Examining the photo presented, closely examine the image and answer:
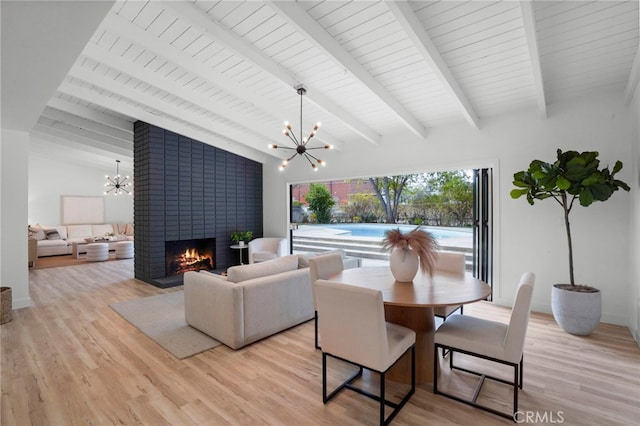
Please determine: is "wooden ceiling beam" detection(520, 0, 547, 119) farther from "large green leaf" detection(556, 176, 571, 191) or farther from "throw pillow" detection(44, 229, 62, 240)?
"throw pillow" detection(44, 229, 62, 240)

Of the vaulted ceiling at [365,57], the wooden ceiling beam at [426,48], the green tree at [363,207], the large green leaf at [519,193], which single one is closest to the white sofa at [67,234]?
the vaulted ceiling at [365,57]

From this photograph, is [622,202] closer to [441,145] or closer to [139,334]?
[441,145]

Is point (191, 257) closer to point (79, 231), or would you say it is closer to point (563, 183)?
point (79, 231)

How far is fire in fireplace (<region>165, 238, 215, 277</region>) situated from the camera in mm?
6145

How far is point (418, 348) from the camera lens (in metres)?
2.36

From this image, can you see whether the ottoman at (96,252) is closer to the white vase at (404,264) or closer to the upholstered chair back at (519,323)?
the white vase at (404,264)

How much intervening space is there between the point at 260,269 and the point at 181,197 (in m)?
3.66

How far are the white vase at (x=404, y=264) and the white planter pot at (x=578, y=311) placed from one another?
1.97m

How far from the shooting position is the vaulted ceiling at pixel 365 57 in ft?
8.31

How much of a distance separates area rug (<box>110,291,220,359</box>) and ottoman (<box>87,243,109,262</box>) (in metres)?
4.45

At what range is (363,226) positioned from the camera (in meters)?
8.05

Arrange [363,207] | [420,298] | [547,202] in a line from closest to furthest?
1. [420,298]
2. [547,202]
3. [363,207]

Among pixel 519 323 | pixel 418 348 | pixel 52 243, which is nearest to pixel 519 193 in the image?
pixel 519 323

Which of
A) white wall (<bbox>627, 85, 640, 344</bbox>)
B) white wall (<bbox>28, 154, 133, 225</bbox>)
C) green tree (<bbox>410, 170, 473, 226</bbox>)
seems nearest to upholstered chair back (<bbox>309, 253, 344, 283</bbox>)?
white wall (<bbox>627, 85, 640, 344</bbox>)
